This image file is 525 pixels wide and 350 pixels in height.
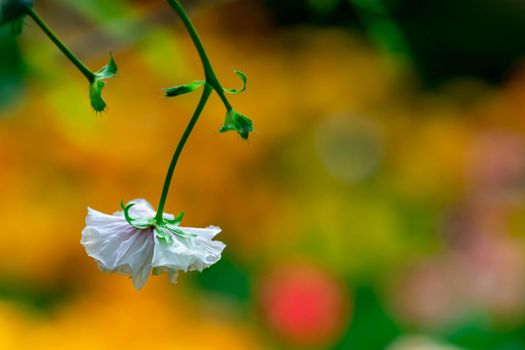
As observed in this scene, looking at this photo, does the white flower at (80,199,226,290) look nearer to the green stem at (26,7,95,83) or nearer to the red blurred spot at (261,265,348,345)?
the green stem at (26,7,95,83)

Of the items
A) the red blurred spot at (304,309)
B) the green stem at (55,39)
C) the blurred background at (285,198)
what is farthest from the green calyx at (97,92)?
the red blurred spot at (304,309)

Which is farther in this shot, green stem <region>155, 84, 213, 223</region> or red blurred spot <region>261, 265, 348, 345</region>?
red blurred spot <region>261, 265, 348, 345</region>

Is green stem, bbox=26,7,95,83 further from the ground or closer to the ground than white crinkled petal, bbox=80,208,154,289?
further from the ground

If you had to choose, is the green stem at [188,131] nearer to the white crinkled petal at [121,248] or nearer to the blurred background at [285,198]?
the white crinkled petal at [121,248]

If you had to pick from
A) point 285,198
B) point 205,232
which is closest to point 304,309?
point 285,198

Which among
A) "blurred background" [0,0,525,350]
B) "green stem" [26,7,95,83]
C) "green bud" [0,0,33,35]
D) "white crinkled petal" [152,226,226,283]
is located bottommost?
"white crinkled petal" [152,226,226,283]

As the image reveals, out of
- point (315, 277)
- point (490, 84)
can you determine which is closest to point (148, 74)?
point (315, 277)

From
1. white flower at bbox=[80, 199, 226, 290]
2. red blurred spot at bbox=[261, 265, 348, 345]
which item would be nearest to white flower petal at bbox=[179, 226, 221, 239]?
white flower at bbox=[80, 199, 226, 290]

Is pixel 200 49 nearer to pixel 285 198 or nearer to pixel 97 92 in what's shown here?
pixel 97 92
